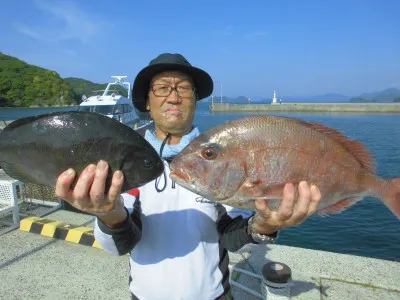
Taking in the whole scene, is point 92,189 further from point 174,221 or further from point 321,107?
point 321,107

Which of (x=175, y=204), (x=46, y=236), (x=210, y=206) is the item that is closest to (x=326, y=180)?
(x=210, y=206)

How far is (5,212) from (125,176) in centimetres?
509

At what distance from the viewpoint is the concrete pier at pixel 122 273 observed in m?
3.85

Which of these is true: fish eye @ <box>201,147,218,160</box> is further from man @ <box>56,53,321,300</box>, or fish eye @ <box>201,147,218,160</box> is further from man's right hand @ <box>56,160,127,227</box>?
man's right hand @ <box>56,160,127,227</box>

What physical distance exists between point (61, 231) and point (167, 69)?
14.1ft

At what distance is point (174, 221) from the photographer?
7.02ft

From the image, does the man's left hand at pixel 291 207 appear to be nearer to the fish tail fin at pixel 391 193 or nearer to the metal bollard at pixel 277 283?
the fish tail fin at pixel 391 193

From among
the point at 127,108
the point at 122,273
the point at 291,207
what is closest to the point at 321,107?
the point at 127,108

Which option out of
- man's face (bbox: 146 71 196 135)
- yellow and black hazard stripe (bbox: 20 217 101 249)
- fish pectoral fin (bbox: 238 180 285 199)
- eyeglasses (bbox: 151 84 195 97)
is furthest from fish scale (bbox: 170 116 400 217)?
yellow and black hazard stripe (bbox: 20 217 101 249)

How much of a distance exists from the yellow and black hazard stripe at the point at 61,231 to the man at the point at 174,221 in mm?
3293

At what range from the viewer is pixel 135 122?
2481 cm

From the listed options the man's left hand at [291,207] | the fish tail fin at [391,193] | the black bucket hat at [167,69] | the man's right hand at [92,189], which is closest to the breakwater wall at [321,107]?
the black bucket hat at [167,69]

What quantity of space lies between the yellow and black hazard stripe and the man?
329 centimetres

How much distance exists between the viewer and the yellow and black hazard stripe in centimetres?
512
